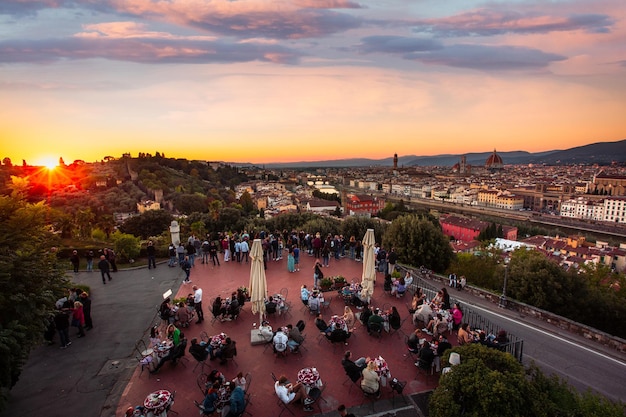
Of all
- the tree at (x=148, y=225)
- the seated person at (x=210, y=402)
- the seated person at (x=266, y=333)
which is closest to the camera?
the seated person at (x=210, y=402)

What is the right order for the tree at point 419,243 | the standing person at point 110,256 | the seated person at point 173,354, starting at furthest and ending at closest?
the tree at point 419,243, the standing person at point 110,256, the seated person at point 173,354

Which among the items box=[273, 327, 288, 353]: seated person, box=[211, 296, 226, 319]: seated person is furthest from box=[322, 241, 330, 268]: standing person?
box=[273, 327, 288, 353]: seated person

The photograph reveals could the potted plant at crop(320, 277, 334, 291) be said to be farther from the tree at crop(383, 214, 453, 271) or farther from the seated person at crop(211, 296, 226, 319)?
the tree at crop(383, 214, 453, 271)

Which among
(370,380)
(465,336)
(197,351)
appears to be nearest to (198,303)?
(197,351)

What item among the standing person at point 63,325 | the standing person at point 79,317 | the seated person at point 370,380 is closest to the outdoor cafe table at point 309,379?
the seated person at point 370,380

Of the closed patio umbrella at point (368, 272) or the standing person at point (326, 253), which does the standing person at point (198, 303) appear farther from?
the standing person at point (326, 253)

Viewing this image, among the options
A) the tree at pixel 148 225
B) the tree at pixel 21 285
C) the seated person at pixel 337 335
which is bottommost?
the tree at pixel 148 225

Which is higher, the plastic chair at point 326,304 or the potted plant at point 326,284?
the potted plant at point 326,284

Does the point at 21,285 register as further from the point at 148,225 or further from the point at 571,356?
the point at 148,225
